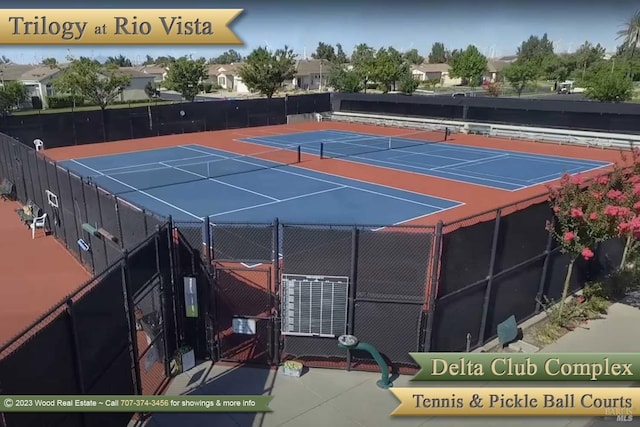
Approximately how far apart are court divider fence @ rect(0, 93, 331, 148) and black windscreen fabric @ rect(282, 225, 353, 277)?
3097 centimetres

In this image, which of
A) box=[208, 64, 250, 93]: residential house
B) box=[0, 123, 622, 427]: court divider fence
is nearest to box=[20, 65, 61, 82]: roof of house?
box=[208, 64, 250, 93]: residential house

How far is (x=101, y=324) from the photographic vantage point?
6.44 m

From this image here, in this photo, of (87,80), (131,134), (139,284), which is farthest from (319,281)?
(87,80)

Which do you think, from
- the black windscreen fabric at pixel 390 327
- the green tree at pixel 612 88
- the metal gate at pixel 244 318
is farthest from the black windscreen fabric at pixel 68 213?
the green tree at pixel 612 88

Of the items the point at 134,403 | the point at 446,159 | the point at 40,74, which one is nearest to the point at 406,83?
the point at 446,159

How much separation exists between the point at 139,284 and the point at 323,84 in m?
110

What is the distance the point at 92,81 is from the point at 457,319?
177 ft

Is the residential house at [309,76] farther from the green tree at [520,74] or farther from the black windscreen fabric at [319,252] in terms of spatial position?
the black windscreen fabric at [319,252]

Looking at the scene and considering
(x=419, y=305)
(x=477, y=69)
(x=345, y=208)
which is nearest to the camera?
(x=419, y=305)

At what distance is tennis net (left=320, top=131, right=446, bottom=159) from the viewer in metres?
33.2

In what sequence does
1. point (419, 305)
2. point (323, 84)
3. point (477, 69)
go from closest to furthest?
point (419, 305), point (477, 69), point (323, 84)

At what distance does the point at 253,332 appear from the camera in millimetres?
9055

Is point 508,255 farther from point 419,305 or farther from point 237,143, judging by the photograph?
point 237,143

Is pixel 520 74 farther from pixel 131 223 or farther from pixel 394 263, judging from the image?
pixel 131 223
